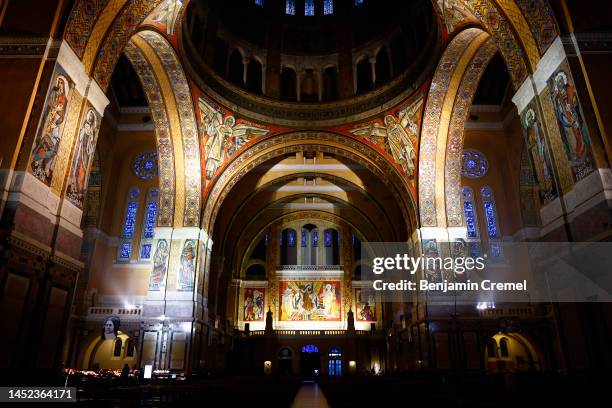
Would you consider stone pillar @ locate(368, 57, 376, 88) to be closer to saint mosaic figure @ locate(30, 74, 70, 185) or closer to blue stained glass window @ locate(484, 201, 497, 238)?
blue stained glass window @ locate(484, 201, 497, 238)

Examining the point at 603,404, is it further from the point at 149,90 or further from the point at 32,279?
the point at 149,90

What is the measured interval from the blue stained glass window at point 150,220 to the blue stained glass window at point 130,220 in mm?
629

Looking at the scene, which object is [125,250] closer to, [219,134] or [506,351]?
[219,134]

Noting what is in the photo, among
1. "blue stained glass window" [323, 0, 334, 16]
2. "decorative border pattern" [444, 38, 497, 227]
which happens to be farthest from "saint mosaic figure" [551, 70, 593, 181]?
"blue stained glass window" [323, 0, 334, 16]

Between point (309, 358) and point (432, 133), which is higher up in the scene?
point (432, 133)

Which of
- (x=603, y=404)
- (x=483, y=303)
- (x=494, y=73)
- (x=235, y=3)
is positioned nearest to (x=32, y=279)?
(x=603, y=404)

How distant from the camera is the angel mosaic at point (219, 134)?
15851mm

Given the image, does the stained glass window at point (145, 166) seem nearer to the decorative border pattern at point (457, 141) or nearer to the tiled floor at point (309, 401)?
the tiled floor at point (309, 401)

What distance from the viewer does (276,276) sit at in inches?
1073

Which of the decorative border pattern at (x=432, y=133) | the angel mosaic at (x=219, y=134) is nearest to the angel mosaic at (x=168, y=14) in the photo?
the angel mosaic at (x=219, y=134)

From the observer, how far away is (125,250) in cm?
1889

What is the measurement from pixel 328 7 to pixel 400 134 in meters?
8.24

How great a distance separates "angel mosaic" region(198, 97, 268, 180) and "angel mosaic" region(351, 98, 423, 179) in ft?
15.1

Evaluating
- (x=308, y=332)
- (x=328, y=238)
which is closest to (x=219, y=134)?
(x=328, y=238)
